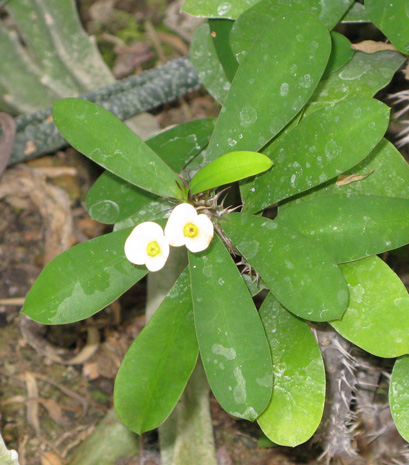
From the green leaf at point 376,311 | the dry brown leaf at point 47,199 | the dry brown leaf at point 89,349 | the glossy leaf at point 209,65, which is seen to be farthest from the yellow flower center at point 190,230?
the dry brown leaf at point 47,199

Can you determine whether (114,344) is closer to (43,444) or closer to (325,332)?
(43,444)

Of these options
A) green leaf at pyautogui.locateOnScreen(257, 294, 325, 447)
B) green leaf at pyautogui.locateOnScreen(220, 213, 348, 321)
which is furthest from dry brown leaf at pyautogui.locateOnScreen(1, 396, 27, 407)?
green leaf at pyautogui.locateOnScreen(220, 213, 348, 321)

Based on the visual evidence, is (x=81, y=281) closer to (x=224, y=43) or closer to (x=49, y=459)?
(x=224, y=43)

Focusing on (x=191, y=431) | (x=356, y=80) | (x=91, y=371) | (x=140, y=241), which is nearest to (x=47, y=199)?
(x=91, y=371)

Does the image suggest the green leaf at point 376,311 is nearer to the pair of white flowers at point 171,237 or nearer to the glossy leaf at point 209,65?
the pair of white flowers at point 171,237

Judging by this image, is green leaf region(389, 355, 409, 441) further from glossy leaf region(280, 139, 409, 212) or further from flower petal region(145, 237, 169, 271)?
flower petal region(145, 237, 169, 271)

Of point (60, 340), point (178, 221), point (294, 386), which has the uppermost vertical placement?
point (178, 221)

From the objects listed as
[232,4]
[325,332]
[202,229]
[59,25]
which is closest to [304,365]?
A: [325,332]
